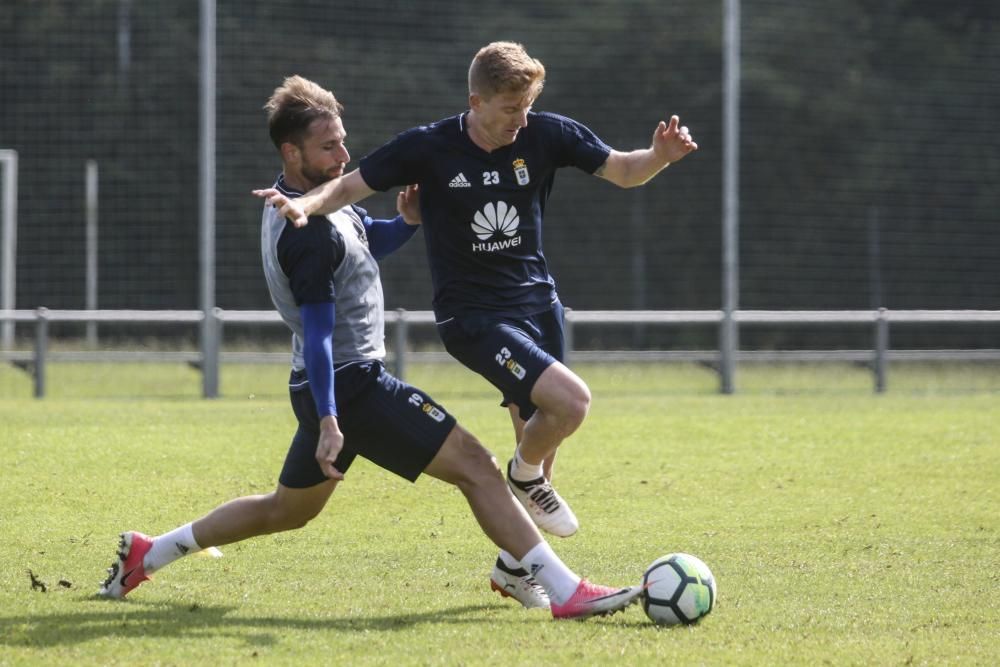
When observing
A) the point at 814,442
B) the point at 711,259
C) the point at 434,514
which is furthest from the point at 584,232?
the point at 434,514

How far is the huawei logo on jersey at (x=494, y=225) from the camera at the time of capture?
5805 mm

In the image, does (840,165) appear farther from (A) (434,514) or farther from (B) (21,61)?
(A) (434,514)

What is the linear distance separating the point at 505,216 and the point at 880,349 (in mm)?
11818

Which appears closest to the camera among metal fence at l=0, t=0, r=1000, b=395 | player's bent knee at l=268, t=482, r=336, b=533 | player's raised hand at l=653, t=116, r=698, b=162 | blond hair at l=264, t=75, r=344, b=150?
blond hair at l=264, t=75, r=344, b=150

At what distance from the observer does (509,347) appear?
18.6 ft

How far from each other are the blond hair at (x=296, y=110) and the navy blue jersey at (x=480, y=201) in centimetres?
36

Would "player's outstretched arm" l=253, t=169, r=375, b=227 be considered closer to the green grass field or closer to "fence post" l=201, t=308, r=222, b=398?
the green grass field

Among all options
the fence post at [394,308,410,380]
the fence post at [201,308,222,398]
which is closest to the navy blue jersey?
the fence post at [394,308,410,380]

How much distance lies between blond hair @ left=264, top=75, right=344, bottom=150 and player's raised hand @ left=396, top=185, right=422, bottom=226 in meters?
0.58

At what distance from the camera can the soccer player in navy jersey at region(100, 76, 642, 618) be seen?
509 cm

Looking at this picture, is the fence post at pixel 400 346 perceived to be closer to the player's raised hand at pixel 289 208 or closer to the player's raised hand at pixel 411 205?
the player's raised hand at pixel 411 205

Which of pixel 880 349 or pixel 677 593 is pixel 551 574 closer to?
pixel 677 593

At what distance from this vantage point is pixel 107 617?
5383 millimetres

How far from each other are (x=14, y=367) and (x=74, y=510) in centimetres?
920
